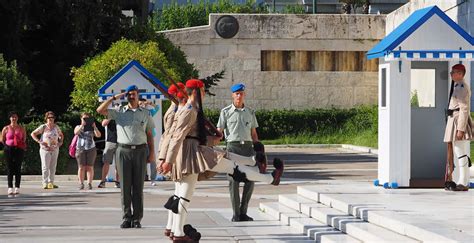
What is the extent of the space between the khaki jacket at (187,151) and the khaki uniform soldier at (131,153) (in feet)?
7.55

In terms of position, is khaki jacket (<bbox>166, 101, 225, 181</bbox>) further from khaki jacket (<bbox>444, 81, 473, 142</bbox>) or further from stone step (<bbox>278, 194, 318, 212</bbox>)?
khaki jacket (<bbox>444, 81, 473, 142</bbox>)

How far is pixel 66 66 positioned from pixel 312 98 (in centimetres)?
1615

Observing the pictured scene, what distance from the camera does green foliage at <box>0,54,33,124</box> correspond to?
3038cm

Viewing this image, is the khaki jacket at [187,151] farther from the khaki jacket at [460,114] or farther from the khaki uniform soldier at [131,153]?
the khaki jacket at [460,114]

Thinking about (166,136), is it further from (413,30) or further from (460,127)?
(413,30)

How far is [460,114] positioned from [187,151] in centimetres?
591

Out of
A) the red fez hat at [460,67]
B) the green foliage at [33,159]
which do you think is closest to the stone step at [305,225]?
the red fez hat at [460,67]

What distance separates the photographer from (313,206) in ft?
54.8

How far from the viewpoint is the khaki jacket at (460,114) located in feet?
58.2

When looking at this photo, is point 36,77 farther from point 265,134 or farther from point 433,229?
point 433,229

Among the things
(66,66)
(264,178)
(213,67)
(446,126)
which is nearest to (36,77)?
(66,66)

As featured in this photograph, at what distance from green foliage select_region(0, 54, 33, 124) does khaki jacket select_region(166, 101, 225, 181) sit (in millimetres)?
17551

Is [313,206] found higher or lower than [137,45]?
lower

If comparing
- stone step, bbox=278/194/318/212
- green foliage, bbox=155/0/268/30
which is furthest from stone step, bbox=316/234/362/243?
green foliage, bbox=155/0/268/30
